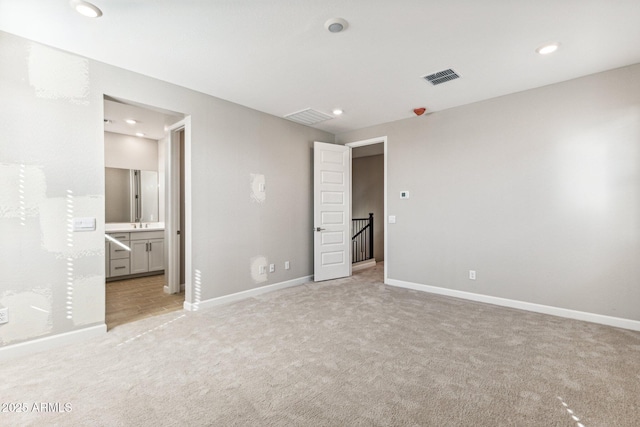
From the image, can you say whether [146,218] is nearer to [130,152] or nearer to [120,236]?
[120,236]

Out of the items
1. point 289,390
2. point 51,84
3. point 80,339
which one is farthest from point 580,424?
point 51,84

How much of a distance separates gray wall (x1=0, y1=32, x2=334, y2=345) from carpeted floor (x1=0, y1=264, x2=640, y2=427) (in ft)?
1.57

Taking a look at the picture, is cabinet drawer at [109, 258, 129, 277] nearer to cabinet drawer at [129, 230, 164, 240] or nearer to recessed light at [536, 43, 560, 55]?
cabinet drawer at [129, 230, 164, 240]

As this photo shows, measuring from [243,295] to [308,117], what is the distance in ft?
9.57

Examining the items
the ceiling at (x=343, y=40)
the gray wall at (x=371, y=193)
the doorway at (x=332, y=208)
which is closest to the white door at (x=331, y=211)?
the doorway at (x=332, y=208)

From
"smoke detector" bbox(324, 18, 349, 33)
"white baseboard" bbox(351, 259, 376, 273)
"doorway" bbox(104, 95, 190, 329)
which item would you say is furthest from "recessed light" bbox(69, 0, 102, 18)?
"white baseboard" bbox(351, 259, 376, 273)

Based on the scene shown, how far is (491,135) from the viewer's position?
3.90m

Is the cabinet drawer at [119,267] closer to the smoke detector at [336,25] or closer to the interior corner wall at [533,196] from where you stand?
the interior corner wall at [533,196]

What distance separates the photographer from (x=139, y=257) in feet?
17.7

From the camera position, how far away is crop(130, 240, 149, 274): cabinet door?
17.5 ft

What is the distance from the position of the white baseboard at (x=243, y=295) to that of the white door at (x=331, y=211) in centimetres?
33

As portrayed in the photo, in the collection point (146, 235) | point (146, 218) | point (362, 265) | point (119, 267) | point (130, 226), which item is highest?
point (146, 218)

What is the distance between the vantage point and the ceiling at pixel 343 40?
→ 215 centimetres

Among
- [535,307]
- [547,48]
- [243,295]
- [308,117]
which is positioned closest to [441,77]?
[547,48]
